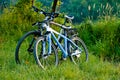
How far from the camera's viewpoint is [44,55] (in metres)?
7.52

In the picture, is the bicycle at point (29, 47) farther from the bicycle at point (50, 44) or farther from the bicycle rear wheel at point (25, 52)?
the bicycle at point (50, 44)

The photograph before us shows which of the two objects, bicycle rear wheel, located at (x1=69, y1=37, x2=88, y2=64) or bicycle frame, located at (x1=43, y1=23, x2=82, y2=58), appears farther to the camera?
bicycle rear wheel, located at (x1=69, y1=37, x2=88, y2=64)

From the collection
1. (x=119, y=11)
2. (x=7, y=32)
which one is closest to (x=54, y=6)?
(x=7, y=32)

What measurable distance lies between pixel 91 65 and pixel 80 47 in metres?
0.69

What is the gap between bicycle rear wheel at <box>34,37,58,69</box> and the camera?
736cm

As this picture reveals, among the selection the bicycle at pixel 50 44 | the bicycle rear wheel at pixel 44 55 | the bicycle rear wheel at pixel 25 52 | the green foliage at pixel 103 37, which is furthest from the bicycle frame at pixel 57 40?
the green foliage at pixel 103 37

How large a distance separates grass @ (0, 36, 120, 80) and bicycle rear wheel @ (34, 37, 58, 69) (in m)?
0.13

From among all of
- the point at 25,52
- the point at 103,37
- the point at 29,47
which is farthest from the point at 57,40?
the point at 103,37

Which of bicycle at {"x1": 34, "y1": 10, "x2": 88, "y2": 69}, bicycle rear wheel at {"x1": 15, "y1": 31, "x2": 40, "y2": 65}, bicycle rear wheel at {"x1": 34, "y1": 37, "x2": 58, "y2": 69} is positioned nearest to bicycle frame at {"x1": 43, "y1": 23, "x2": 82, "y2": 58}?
bicycle at {"x1": 34, "y1": 10, "x2": 88, "y2": 69}

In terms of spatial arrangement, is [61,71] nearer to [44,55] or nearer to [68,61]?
[44,55]

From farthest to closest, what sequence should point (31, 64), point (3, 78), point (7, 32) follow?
1. point (7, 32)
2. point (31, 64)
3. point (3, 78)

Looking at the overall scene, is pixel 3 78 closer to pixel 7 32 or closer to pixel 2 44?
pixel 2 44

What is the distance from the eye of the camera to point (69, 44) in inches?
322

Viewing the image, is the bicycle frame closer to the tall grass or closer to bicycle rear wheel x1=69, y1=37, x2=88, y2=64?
bicycle rear wheel x1=69, y1=37, x2=88, y2=64
